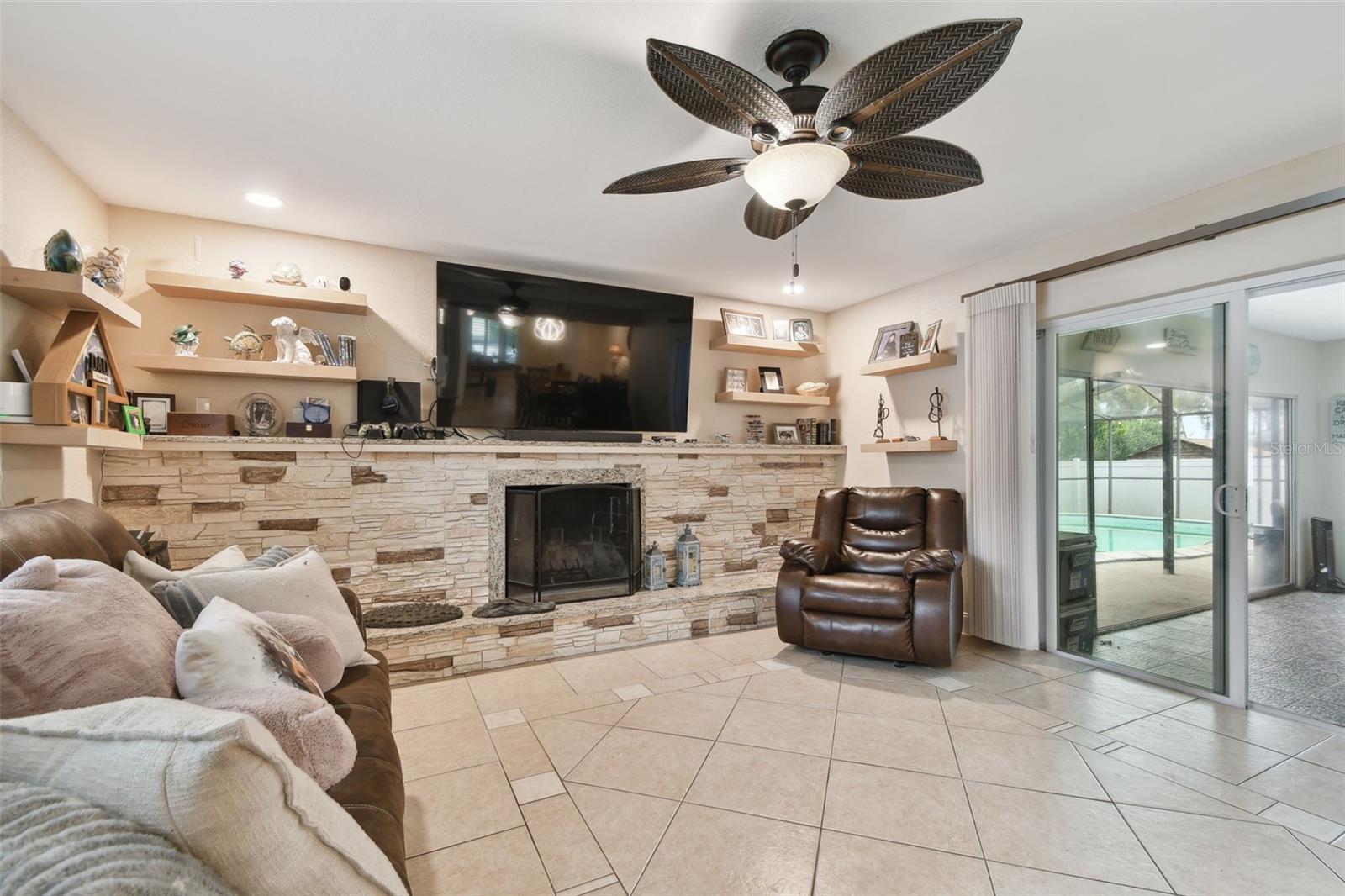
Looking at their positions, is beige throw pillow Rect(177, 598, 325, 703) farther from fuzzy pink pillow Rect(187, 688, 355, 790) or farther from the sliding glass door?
the sliding glass door

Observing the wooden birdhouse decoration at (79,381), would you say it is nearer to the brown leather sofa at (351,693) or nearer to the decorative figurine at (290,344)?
the brown leather sofa at (351,693)

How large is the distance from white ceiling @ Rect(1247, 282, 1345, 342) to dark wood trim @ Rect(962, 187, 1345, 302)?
0.35 m

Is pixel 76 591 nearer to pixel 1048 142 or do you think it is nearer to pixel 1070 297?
pixel 1048 142

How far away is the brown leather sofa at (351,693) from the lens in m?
1.21

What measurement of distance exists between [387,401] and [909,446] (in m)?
3.50

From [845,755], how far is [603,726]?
3.34ft

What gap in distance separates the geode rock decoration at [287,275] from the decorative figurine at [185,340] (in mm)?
487

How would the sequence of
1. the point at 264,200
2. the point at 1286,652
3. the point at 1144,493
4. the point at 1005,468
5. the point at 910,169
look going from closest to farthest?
Result: the point at 910,169 < the point at 1286,652 < the point at 264,200 < the point at 1144,493 < the point at 1005,468

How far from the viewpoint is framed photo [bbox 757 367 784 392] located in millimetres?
5028

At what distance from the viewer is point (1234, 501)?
2.84 m

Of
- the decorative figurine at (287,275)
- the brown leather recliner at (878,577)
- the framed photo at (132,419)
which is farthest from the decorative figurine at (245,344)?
the brown leather recliner at (878,577)

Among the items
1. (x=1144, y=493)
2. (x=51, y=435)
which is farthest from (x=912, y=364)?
(x=51, y=435)

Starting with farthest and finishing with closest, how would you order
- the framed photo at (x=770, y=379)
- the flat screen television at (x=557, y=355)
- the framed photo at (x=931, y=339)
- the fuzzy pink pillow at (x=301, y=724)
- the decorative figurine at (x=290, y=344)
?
1. the framed photo at (x=770, y=379)
2. the framed photo at (x=931, y=339)
3. the flat screen television at (x=557, y=355)
4. the decorative figurine at (x=290, y=344)
5. the fuzzy pink pillow at (x=301, y=724)

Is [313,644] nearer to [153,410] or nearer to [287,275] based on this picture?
[153,410]
